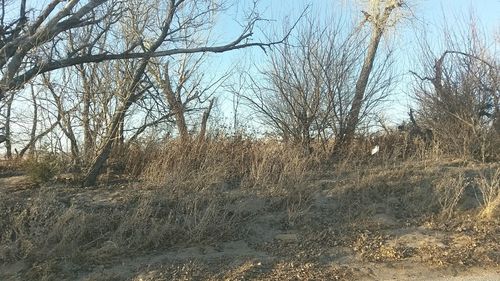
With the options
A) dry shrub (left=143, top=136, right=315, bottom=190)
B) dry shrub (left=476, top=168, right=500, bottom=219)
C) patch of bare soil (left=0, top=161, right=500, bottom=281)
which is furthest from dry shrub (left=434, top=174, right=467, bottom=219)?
dry shrub (left=143, top=136, right=315, bottom=190)

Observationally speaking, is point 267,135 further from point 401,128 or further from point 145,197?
point 145,197

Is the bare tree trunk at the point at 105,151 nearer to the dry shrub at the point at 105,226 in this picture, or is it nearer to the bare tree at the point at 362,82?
the dry shrub at the point at 105,226

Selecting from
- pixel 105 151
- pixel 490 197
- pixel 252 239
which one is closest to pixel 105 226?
pixel 252 239

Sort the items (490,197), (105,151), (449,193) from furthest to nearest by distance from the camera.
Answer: (105,151)
(449,193)
(490,197)

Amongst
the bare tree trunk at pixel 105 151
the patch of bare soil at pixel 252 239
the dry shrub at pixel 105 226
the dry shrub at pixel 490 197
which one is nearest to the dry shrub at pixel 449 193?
the patch of bare soil at pixel 252 239

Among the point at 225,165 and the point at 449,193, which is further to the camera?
the point at 225,165

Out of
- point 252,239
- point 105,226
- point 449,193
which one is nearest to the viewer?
point 105,226

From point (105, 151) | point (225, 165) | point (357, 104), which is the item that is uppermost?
point (357, 104)

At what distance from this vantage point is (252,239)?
7.89m

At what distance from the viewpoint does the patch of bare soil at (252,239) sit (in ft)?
21.7

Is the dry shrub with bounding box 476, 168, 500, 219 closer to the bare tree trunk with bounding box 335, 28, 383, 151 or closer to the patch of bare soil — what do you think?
the patch of bare soil

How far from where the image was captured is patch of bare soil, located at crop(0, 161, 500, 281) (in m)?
6.62

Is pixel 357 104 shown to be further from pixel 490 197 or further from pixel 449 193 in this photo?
pixel 490 197

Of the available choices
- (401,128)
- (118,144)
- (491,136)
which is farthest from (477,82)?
(118,144)
